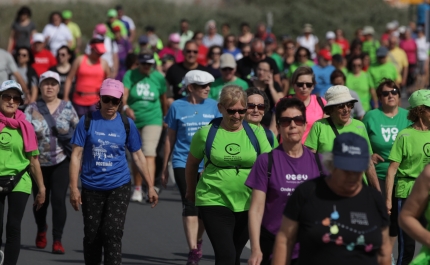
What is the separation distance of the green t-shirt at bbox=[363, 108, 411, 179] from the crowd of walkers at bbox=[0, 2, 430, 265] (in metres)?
0.01

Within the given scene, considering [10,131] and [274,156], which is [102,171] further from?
[274,156]

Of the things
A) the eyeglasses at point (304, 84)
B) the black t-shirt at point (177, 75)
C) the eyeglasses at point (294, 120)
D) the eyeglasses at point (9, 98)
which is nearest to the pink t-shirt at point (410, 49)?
the black t-shirt at point (177, 75)

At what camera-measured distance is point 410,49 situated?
31.4 m

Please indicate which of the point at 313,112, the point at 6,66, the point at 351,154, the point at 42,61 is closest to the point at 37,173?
the point at 313,112

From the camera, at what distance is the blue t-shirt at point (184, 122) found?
1059 cm

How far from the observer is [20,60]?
54.0 feet

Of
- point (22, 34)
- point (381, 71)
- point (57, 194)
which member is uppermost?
point (22, 34)

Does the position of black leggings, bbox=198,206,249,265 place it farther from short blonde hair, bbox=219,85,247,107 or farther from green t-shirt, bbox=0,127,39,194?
green t-shirt, bbox=0,127,39,194

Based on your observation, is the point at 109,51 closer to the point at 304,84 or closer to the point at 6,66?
the point at 6,66

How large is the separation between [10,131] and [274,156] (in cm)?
332

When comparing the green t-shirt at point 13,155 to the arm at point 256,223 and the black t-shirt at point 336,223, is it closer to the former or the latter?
the arm at point 256,223

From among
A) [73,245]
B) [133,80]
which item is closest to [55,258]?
[73,245]

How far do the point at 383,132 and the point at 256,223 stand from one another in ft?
11.5

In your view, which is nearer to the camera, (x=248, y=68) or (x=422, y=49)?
(x=248, y=68)
